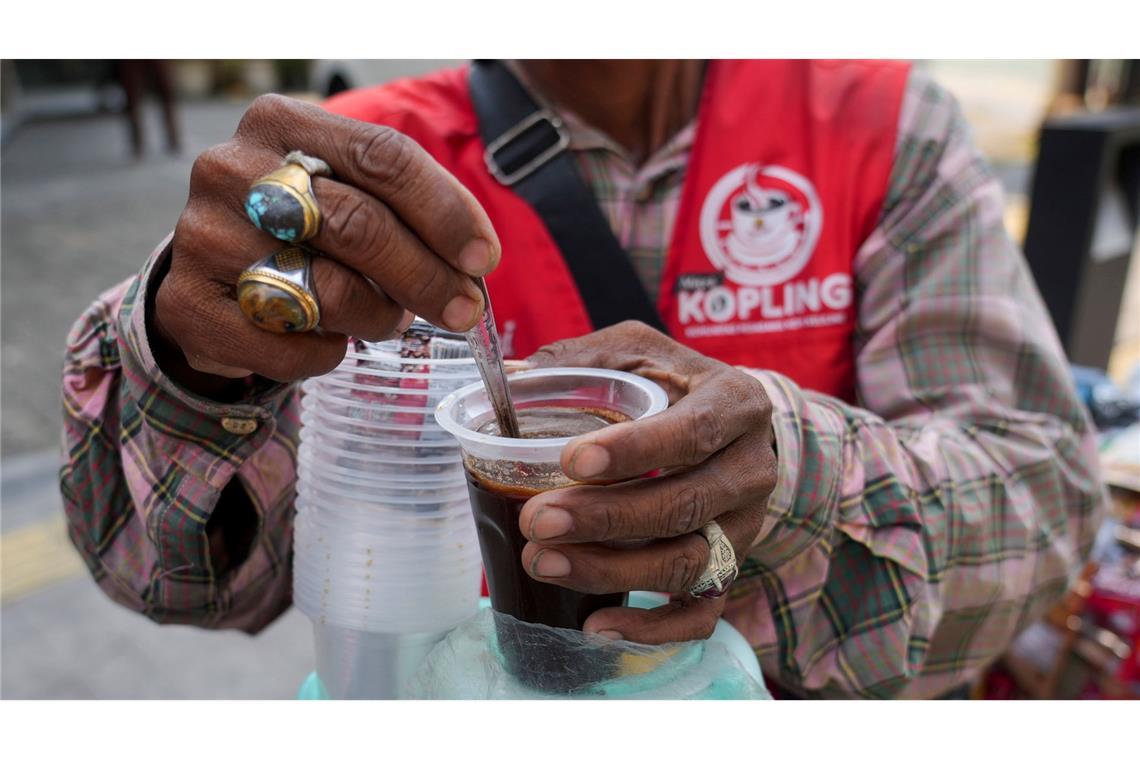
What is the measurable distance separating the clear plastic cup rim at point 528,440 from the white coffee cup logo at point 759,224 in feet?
2.21

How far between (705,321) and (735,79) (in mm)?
451

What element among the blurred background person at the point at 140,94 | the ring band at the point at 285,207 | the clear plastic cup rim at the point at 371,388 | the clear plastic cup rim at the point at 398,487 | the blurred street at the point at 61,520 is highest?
the ring band at the point at 285,207

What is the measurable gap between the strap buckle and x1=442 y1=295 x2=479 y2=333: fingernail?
0.74 m

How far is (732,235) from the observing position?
168cm

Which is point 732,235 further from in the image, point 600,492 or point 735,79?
point 600,492

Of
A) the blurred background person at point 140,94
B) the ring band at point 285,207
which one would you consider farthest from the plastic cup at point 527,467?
the blurred background person at point 140,94

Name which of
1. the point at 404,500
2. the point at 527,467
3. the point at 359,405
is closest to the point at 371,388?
the point at 359,405

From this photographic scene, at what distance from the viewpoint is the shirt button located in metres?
1.15

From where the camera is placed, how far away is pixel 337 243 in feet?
2.80

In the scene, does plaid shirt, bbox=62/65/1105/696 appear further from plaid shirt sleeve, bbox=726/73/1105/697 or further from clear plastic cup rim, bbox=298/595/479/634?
clear plastic cup rim, bbox=298/595/479/634

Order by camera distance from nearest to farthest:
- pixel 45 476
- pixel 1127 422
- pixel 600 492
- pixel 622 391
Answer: pixel 600 492
pixel 622 391
pixel 1127 422
pixel 45 476

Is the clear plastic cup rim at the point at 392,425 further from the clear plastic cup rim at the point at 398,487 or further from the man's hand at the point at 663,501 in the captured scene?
the man's hand at the point at 663,501

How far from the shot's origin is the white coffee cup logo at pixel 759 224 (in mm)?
1673
